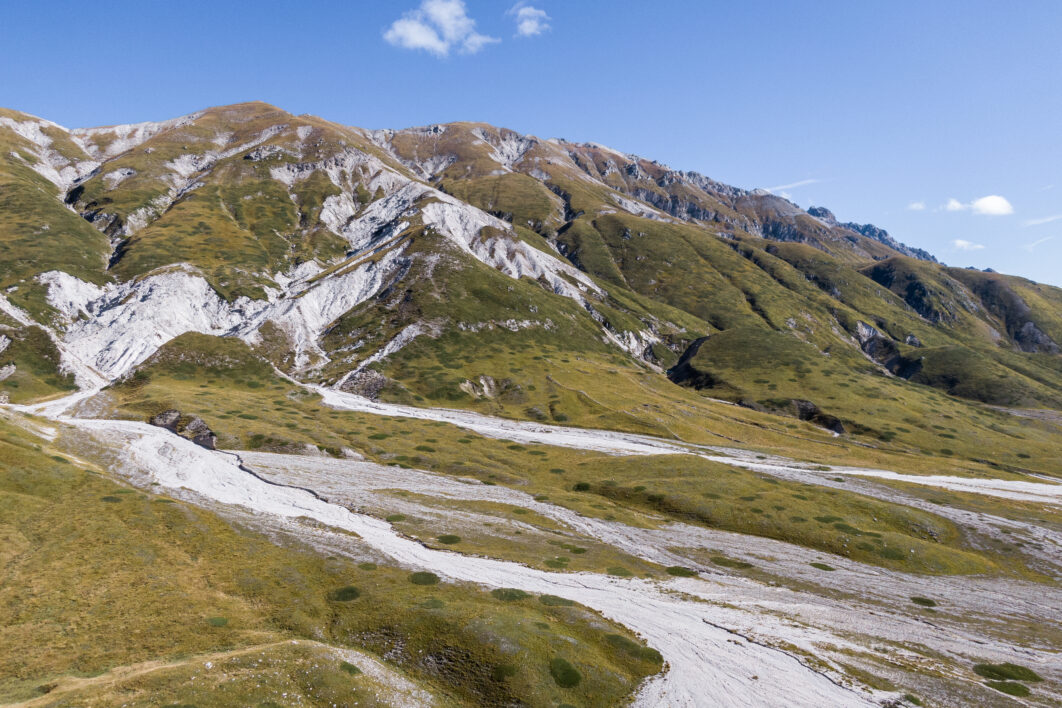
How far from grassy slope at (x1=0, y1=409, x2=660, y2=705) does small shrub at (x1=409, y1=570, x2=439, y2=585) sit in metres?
0.79

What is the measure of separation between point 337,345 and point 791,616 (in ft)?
581

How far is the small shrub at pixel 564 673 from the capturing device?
103ft

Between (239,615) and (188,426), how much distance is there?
73.8 metres

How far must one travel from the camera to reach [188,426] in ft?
311

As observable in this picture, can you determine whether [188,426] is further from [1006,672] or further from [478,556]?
[1006,672]

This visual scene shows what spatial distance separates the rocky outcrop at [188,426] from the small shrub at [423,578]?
64802 millimetres

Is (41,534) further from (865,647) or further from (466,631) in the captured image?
(865,647)

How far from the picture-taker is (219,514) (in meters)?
57.9

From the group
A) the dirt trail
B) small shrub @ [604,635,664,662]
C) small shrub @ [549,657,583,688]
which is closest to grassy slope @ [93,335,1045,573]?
small shrub @ [604,635,664,662]

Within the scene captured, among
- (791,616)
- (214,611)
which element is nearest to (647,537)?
(791,616)

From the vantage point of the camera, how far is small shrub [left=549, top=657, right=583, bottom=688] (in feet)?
103

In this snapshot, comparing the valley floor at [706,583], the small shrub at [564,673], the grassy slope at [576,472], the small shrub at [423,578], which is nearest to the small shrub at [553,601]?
the valley floor at [706,583]

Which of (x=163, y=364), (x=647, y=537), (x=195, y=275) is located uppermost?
(x=195, y=275)

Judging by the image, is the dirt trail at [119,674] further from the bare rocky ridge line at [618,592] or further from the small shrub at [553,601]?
the bare rocky ridge line at [618,592]
